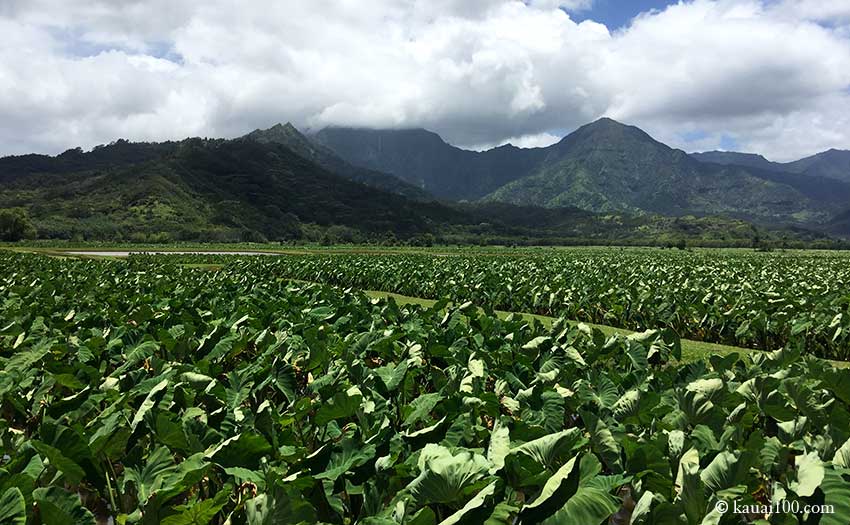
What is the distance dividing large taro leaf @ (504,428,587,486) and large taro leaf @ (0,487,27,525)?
2313 millimetres

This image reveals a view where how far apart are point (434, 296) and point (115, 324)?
48.0ft

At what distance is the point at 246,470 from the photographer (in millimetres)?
2893

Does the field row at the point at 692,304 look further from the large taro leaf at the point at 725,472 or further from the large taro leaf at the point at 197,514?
the large taro leaf at the point at 197,514

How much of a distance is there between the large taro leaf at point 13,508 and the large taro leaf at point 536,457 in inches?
91.1

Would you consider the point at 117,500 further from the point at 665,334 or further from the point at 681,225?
the point at 681,225

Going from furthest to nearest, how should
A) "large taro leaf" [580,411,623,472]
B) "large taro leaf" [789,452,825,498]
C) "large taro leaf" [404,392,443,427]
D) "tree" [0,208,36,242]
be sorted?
"tree" [0,208,36,242] < "large taro leaf" [404,392,443,427] < "large taro leaf" [580,411,623,472] < "large taro leaf" [789,452,825,498]

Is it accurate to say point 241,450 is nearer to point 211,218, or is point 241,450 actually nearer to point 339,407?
point 339,407

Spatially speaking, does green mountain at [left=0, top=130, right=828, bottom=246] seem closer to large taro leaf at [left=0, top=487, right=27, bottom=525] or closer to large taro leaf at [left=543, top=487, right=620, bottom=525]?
large taro leaf at [left=0, top=487, right=27, bottom=525]

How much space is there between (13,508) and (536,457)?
256 cm

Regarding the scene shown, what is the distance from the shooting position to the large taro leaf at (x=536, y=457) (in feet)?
8.68

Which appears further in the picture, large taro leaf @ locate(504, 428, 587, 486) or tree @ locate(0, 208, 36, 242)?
tree @ locate(0, 208, 36, 242)

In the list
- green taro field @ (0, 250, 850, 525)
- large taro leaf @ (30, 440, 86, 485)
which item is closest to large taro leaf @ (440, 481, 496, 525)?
green taro field @ (0, 250, 850, 525)

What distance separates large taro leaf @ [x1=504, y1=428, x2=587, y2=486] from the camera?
2.65m

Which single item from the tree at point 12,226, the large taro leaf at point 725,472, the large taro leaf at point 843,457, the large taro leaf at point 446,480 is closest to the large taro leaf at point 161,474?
the large taro leaf at point 446,480
